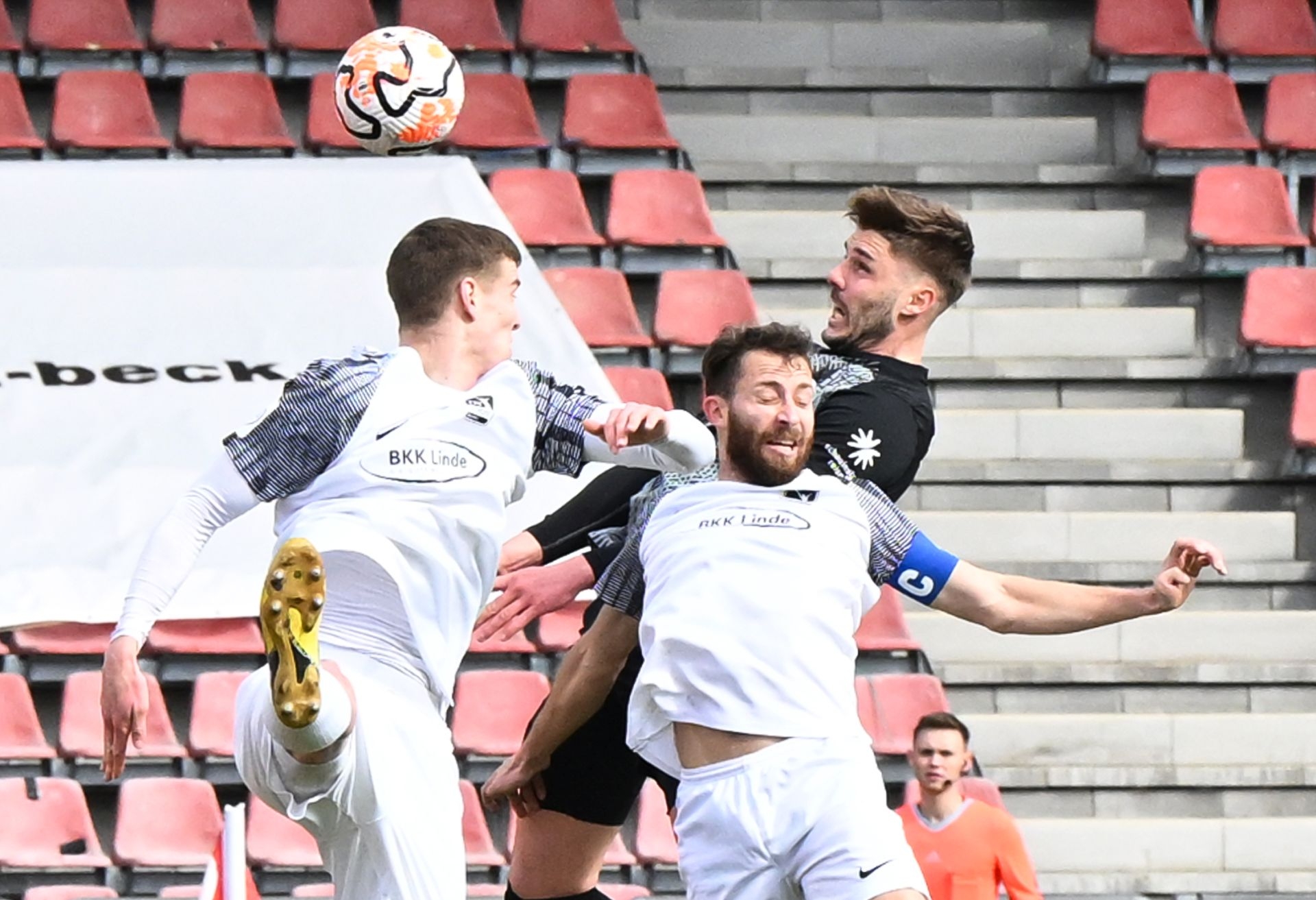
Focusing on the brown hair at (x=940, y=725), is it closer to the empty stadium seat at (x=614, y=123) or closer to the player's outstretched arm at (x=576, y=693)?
the player's outstretched arm at (x=576, y=693)

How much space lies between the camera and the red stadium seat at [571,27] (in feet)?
30.9

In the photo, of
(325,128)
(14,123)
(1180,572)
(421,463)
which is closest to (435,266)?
(421,463)

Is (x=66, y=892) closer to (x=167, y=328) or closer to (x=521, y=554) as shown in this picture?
(x=167, y=328)

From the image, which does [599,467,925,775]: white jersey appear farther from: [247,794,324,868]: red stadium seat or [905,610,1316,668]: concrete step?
[905,610,1316,668]: concrete step

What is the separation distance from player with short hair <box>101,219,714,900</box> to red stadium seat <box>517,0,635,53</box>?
5562 millimetres

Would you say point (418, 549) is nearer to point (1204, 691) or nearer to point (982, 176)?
point (1204, 691)

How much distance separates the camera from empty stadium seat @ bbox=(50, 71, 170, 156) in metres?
8.82

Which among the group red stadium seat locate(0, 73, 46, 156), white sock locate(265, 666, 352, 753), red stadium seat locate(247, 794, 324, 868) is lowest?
red stadium seat locate(247, 794, 324, 868)

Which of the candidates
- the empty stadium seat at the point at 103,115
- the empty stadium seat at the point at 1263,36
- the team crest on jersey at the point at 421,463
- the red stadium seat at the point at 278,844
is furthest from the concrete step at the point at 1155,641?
the team crest on jersey at the point at 421,463

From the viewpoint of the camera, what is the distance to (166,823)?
22.6 ft

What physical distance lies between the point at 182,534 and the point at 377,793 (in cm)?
57

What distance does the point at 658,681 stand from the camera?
12.5 feet

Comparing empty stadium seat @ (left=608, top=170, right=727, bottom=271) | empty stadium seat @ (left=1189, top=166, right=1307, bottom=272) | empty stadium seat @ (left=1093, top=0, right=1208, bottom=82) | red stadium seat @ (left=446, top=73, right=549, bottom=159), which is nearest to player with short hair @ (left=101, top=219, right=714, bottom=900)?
empty stadium seat @ (left=608, top=170, right=727, bottom=271)

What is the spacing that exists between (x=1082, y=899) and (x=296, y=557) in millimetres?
3909
